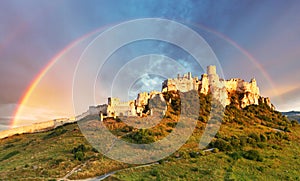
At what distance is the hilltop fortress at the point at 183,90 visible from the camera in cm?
7844

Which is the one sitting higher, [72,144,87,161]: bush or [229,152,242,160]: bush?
[72,144,87,161]: bush

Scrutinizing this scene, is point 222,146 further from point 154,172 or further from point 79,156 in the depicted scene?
point 79,156

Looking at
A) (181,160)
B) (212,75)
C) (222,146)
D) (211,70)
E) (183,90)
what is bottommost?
(181,160)

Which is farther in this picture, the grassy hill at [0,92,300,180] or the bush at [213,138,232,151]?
the bush at [213,138,232,151]

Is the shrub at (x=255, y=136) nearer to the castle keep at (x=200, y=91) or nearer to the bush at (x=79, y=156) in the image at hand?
the castle keep at (x=200, y=91)

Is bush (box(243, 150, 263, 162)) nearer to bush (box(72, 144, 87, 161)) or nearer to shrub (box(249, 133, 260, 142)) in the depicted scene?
shrub (box(249, 133, 260, 142))

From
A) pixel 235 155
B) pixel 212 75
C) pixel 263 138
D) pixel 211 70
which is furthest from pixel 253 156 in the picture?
pixel 211 70

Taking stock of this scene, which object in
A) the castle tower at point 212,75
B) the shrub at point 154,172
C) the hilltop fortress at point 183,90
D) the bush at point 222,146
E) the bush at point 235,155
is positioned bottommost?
the shrub at point 154,172

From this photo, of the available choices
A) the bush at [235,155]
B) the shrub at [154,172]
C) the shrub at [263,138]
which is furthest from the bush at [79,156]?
the shrub at [263,138]

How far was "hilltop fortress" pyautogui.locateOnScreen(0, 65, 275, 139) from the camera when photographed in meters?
78.4

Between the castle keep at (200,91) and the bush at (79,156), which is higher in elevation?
the castle keep at (200,91)

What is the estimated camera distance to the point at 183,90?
3659 inches

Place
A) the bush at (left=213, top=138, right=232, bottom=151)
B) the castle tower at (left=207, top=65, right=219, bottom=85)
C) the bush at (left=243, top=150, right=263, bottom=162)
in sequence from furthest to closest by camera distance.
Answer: the castle tower at (left=207, top=65, right=219, bottom=85) → the bush at (left=213, top=138, right=232, bottom=151) → the bush at (left=243, top=150, right=263, bottom=162)

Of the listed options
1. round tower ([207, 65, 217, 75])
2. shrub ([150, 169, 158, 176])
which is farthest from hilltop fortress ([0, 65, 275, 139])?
shrub ([150, 169, 158, 176])
